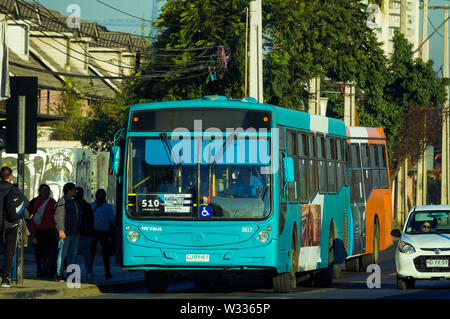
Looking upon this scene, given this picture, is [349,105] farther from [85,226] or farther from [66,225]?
[66,225]

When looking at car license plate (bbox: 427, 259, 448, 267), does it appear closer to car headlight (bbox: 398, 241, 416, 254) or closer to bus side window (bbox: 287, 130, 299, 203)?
car headlight (bbox: 398, 241, 416, 254)

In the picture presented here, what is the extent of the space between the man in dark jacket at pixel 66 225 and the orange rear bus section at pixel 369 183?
7056 millimetres

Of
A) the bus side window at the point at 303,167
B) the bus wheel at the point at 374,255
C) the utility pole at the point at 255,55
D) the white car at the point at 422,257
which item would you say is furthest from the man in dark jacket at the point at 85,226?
the bus wheel at the point at 374,255

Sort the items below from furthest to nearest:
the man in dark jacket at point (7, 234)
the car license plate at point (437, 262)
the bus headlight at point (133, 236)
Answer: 1. the car license plate at point (437, 262)
2. the man in dark jacket at point (7, 234)
3. the bus headlight at point (133, 236)

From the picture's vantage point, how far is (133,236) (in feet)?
60.6

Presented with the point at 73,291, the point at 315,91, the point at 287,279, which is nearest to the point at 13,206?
the point at 73,291

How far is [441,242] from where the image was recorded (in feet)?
67.6

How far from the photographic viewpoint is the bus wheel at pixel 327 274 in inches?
888

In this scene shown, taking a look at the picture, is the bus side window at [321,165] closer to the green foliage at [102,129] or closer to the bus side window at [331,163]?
the bus side window at [331,163]

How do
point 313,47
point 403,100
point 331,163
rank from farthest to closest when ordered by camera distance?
1. point 403,100
2. point 313,47
3. point 331,163

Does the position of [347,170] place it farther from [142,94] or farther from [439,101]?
[439,101]

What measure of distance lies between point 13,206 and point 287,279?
4694 mm

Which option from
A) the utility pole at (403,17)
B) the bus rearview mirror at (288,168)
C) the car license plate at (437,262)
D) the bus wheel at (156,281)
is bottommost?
the bus wheel at (156,281)

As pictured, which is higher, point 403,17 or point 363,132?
point 403,17
